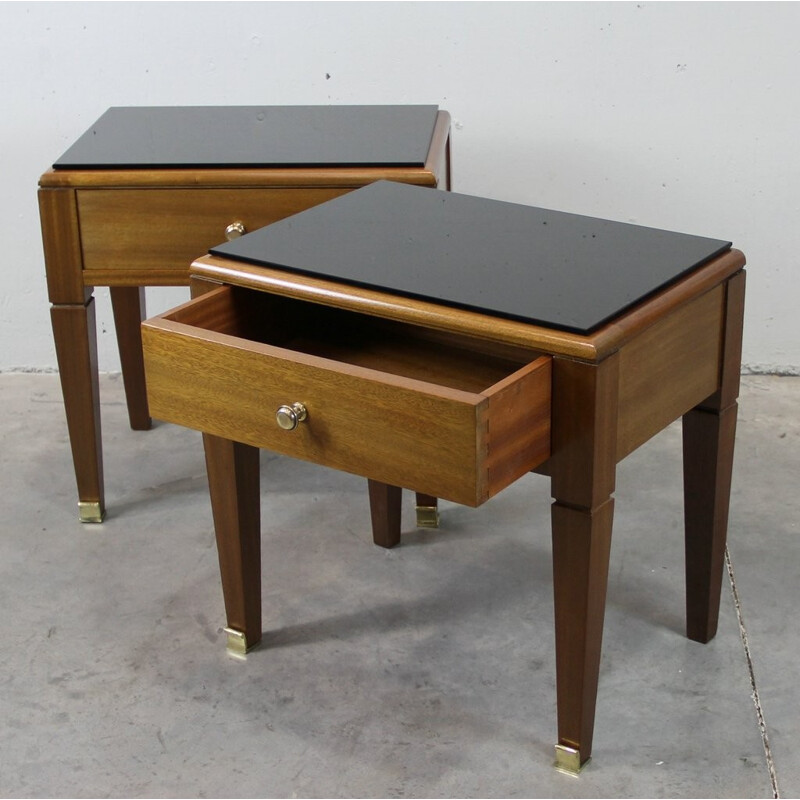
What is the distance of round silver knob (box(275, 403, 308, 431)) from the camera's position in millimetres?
1441

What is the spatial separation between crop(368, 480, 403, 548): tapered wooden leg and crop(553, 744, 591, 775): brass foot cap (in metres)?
0.55

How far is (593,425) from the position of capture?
1.41 meters

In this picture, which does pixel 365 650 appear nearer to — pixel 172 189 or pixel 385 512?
pixel 385 512

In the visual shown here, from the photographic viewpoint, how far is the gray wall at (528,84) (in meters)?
2.53

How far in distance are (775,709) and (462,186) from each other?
1292mm

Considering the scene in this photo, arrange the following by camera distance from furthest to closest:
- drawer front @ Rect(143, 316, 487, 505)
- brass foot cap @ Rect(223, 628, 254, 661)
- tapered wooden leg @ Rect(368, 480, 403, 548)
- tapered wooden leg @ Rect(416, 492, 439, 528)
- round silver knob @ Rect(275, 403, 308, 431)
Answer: tapered wooden leg @ Rect(416, 492, 439, 528), tapered wooden leg @ Rect(368, 480, 403, 548), brass foot cap @ Rect(223, 628, 254, 661), round silver knob @ Rect(275, 403, 308, 431), drawer front @ Rect(143, 316, 487, 505)

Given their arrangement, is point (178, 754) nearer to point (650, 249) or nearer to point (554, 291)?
point (554, 291)

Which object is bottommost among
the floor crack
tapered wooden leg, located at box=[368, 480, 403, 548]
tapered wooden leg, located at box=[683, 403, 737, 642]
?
the floor crack

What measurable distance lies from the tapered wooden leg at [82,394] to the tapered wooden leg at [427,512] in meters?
0.51

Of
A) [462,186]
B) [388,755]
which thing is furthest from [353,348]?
[462,186]

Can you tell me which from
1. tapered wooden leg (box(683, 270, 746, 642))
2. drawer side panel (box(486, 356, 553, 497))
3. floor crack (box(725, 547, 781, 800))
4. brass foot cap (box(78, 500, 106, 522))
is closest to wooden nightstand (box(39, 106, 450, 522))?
brass foot cap (box(78, 500, 106, 522))

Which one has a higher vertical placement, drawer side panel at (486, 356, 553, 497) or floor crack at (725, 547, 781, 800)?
drawer side panel at (486, 356, 553, 497)

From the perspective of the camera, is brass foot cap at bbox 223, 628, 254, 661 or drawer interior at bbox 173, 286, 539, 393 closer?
drawer interior at bbox 173, 286, 539, 393

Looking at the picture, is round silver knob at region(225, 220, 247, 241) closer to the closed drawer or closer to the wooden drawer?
the closed drawer
